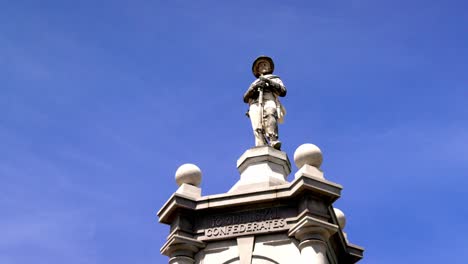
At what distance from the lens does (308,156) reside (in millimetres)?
15414

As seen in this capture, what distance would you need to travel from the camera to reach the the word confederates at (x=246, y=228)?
15.1 m

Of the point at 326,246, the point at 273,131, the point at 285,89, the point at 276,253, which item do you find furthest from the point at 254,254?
the point at 285,89

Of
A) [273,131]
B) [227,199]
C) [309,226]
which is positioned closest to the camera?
[309,226]

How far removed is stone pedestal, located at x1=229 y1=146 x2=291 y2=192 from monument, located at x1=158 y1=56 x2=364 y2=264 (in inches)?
1.2

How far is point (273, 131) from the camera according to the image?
17.3m

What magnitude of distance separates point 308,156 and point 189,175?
2.69 metres

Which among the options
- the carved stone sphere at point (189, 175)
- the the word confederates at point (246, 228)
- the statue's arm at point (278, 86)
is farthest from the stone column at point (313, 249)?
the statue's arm at point (278, 86)

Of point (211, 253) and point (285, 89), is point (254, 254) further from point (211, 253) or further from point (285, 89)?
point (285, 89)

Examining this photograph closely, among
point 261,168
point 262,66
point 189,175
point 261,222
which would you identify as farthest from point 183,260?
point 262,66

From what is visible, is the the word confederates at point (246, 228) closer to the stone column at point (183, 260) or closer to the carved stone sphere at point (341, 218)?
the stone column at point (183, 260)

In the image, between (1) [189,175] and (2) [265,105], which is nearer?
(1) [189,175]

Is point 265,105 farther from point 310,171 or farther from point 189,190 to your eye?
point 189,190

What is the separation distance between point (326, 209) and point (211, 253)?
2554 mm

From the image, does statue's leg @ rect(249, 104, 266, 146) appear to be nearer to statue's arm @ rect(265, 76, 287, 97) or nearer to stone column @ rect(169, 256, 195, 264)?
statue's arm @ rect(265, 76, 287, 97)
